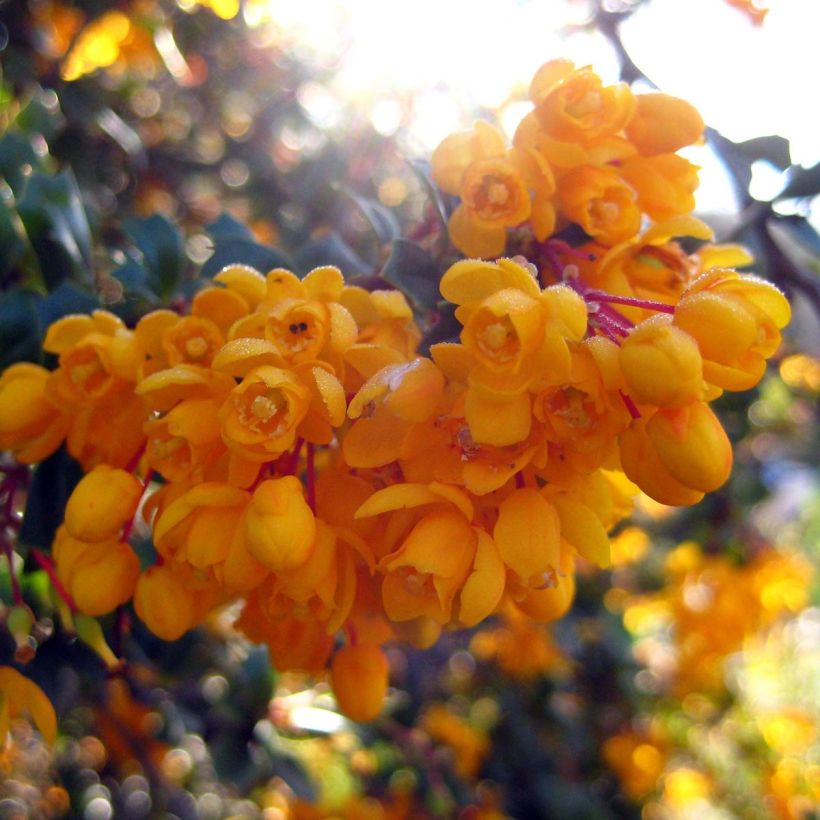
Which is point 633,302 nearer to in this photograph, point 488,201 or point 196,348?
point 488,201

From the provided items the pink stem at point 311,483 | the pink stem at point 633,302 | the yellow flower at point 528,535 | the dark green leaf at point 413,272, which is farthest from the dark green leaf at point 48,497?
the pink stem at point 633,302

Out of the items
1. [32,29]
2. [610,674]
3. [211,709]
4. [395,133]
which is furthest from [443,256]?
[610,674]

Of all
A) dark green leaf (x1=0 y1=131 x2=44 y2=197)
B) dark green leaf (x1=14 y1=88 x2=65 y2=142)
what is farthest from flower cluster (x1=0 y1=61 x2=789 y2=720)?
dark green leaf (x1=14 y1=88 x2=65 y2=142)

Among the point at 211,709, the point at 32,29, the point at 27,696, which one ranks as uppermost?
the point at 32,29

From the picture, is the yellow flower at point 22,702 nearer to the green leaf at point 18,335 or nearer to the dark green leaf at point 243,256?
the green leaf at point 18,335

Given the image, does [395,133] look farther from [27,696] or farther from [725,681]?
[725,681]

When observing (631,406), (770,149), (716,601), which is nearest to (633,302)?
(631,406)

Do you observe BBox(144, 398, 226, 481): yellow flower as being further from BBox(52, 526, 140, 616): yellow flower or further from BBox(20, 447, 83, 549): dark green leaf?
BBox(20, 447, 83, 549): dark green leaf
